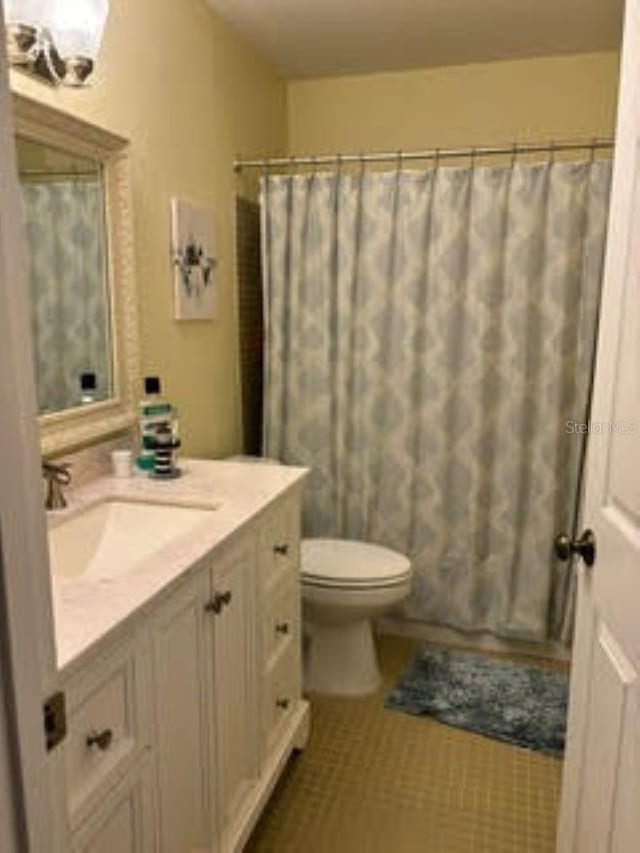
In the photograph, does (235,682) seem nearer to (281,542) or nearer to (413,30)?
(281,542)

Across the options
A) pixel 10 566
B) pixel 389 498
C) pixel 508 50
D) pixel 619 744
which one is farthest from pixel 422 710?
pixel 508 50

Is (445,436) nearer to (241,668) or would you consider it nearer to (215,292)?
(215,292)

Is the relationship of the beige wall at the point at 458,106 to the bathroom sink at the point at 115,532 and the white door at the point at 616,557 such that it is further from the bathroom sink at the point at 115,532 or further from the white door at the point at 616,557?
the bathroom sink at the point at 115,532

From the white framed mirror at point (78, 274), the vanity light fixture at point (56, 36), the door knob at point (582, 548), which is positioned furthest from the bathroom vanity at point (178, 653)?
the vanity light fixture at point (56, 36)

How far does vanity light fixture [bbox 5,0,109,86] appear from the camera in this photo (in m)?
1.41

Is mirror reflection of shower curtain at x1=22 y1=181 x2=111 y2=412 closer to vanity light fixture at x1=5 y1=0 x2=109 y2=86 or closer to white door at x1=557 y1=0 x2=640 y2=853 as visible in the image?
vanity light fixture at x1=5 y1=0 x2=109 y2=86

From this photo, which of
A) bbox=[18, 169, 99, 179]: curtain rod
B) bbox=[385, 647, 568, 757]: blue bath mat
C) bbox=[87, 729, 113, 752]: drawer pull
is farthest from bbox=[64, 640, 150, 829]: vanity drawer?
bbox=[385, 647, 568, 757]: blue bath mat

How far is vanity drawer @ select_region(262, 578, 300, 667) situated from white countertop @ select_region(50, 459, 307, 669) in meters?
0.28

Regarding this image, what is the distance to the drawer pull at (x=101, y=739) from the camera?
97 cm

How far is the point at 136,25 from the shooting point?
186 cm

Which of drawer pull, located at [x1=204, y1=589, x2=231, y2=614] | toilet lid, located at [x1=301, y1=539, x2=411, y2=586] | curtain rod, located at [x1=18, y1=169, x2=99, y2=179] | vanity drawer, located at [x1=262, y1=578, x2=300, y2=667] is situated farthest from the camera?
toilet lid, located at [x1=301, y1=539, x2=411, y2=586]

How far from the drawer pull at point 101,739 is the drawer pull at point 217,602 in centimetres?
33

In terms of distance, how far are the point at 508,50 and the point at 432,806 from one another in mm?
2658

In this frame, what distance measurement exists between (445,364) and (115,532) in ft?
4.55
